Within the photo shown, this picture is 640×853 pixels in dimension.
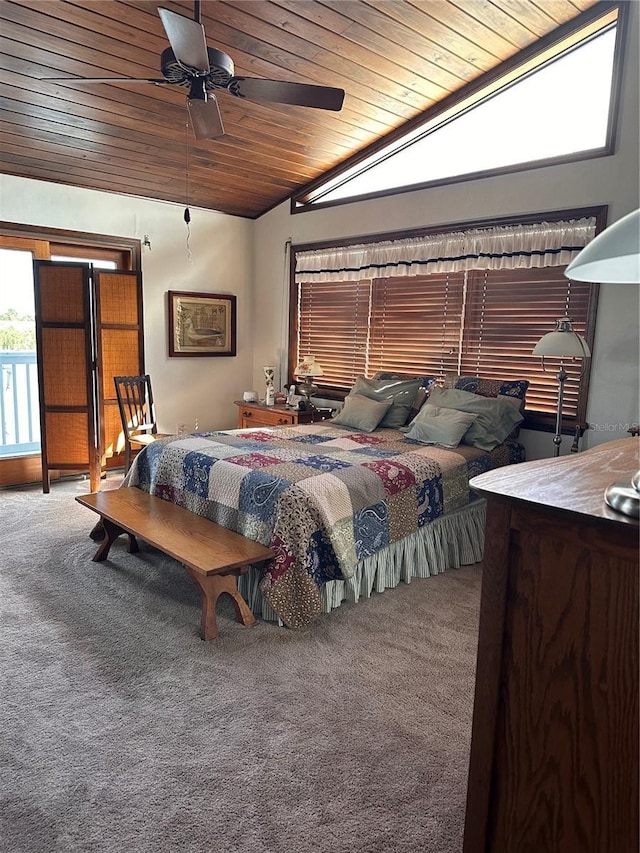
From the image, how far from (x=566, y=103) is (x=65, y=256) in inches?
163

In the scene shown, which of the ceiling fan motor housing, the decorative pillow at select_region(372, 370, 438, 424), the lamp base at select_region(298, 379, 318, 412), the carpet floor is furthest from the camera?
the lamp base at select_region(298, 379, 318, 412)

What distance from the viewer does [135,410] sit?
521 cm

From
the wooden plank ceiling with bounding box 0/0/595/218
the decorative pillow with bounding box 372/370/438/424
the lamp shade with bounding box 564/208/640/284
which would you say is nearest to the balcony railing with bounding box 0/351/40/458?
the wooden plank ceiling with bounding box 0/0/595/218

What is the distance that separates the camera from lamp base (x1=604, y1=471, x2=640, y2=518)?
917 mm

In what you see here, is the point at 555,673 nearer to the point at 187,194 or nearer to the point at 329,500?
the point at 329,500

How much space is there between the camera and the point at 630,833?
3.15 feet

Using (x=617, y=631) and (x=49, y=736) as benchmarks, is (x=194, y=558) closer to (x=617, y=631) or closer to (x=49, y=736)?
(x=49, y=736)

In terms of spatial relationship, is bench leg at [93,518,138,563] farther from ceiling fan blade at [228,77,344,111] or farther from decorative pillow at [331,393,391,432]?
ceiling fan blade at [228,77,344,111]

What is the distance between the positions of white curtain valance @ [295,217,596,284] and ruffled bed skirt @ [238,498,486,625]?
70.2 inches

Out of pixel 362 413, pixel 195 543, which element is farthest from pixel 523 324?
pixel 195 543

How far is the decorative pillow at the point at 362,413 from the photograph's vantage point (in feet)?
14.2

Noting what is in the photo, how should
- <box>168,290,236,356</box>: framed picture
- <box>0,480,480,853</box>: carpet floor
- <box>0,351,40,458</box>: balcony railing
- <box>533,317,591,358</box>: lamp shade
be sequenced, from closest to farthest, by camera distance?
1. <box>0,480,480,853</box>: carpet floor
2. <box>533,317,591,358</box>: lamp shade
3. <box>0,351,40,458</box>: balcony railing
4. <box>168,290,236,356</box>: framed picture

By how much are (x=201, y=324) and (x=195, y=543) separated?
140 inches
